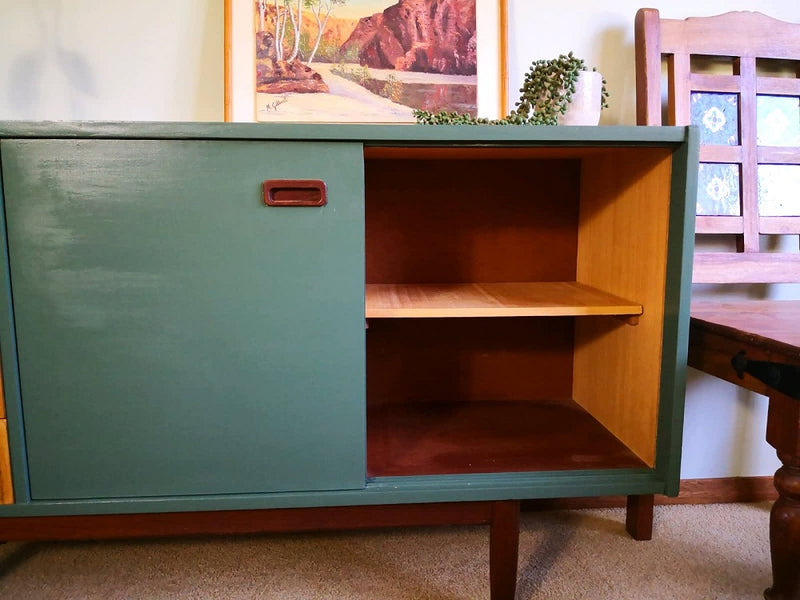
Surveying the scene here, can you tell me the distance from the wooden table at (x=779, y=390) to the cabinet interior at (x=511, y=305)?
0.42ft

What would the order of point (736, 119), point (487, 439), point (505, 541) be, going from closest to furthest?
point (505, 541), point (487, 439), point (736, 119)

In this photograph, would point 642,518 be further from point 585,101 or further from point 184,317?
point 184,317

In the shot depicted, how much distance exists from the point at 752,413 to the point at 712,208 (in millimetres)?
585

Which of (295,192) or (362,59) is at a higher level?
(362,59)

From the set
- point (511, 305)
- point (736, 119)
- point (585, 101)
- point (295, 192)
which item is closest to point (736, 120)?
point (736, 119)

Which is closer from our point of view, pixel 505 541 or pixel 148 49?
pixel 505 541

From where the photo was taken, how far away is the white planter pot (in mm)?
1017

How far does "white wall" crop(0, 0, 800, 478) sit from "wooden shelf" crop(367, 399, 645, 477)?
74cm

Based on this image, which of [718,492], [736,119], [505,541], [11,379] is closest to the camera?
[11,379]

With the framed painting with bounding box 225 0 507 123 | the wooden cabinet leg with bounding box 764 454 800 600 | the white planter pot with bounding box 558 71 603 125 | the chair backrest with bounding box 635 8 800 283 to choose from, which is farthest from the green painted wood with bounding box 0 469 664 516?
the framed painting with bounding box 225 0 507 123

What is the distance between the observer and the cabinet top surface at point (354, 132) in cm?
81

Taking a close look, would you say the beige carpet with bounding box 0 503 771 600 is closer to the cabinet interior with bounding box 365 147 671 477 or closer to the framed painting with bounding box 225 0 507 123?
the cabinet interior with bounding box 365 147 671 477

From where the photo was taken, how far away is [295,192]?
2.82 ft

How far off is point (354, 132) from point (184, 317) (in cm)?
40
